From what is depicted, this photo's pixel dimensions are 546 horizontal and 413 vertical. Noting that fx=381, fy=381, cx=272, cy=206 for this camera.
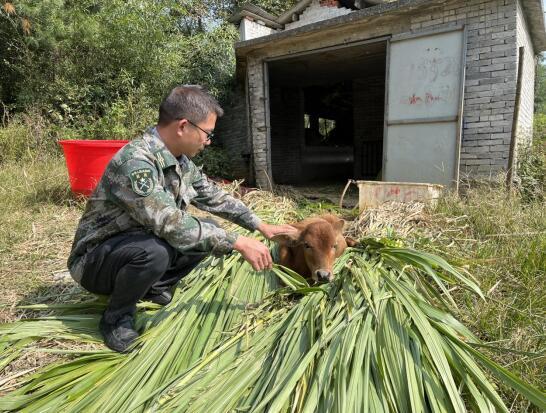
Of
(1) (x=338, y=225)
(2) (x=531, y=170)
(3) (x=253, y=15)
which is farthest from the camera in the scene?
(3) (x=253, y=15)

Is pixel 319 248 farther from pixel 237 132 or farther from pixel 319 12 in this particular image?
pixel 319 12

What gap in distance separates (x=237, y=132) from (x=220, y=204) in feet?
25.3

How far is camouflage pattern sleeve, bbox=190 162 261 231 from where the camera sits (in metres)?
2.54

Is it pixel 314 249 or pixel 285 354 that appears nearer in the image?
pixel 285 354

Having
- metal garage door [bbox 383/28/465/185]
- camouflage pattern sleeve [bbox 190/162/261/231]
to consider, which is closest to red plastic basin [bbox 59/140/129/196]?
camouflage pattern sleeve [bbox 190/162/261/231]

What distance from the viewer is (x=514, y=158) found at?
5.26m

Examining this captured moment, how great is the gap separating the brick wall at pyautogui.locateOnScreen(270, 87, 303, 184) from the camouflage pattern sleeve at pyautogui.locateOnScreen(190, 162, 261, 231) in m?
8.74

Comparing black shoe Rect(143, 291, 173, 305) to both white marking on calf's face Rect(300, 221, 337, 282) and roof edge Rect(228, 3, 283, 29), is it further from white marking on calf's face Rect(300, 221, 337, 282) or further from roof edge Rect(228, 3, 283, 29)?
roof edge Rect(228, 3, 283, 29)

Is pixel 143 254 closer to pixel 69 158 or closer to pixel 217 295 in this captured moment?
pixel 217 295

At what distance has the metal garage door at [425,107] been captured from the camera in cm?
541

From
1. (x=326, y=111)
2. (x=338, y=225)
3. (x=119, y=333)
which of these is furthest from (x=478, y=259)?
(x=326, y=111)

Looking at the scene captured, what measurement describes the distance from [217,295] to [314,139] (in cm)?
1256

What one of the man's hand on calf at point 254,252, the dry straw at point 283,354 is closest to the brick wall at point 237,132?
the dry straw at point 283,354

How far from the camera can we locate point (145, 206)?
1.88m
